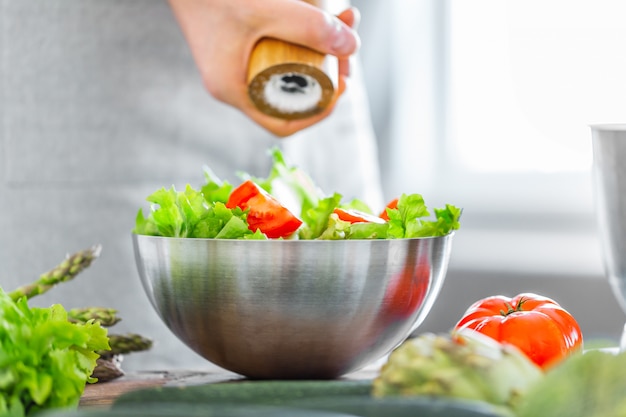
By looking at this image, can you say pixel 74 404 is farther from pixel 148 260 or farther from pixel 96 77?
pixel 96 77

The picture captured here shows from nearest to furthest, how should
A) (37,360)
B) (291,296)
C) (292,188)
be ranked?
(37,360) → (291,296) → (292,188)

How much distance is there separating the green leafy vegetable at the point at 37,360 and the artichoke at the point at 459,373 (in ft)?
0.77

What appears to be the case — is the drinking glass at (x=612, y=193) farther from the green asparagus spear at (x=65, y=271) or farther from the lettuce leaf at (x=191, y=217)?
the green asparagus spear at (x=65, y=271)

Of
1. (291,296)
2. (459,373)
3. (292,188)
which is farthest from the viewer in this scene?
(292,188)

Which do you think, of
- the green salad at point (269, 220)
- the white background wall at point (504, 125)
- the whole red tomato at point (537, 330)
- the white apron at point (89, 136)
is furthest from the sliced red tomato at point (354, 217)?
the white background wall at point (504, 125)

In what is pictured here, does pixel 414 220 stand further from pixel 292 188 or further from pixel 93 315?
pixel 93 315

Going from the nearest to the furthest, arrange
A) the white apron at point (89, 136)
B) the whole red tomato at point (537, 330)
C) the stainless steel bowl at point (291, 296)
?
the stainless steel bowl at point (291, 296)
the whole red tomato at point (537, 330)
the white apron at point (89, 136)

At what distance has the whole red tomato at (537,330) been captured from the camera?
832 millimetres

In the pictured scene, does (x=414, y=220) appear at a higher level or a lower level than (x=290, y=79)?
lower

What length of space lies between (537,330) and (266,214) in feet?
0.94

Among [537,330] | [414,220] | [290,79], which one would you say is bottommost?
[537,330]

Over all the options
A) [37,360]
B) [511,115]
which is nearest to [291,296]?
[37,360]

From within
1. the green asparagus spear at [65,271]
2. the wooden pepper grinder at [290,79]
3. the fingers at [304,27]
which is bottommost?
the green asparagus spear at [65,271]

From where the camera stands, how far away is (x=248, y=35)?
998mm
